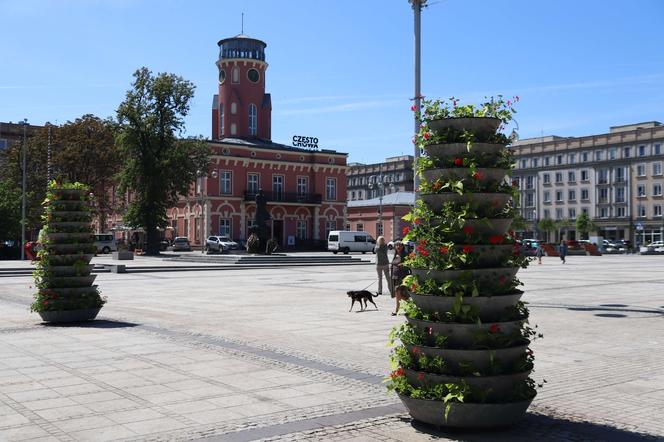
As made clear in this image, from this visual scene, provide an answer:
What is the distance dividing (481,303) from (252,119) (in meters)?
67.6

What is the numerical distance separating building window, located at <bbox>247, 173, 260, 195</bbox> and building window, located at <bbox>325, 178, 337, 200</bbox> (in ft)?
27.0

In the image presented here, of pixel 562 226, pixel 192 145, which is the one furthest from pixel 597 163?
pixel 192 145

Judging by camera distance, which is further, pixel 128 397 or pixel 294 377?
pixel 294 377

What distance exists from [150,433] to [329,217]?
66.2 meters

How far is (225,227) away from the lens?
2552 inches

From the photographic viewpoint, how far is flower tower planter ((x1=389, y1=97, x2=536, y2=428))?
18.5 feet

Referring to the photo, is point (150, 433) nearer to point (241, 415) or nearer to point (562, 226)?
point (241, 415)

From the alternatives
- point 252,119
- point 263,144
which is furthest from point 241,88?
point 263,144

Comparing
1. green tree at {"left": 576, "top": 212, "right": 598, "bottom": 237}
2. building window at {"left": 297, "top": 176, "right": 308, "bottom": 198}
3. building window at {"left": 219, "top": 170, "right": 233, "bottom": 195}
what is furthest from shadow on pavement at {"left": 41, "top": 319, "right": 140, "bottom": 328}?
green tree at {"left": 576, "top": 212, "right": 598, "bottom": 237}

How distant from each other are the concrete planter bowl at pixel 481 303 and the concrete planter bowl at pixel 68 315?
922 cm

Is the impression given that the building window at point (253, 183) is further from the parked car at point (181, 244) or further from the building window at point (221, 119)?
the parked car at point (181, 244)

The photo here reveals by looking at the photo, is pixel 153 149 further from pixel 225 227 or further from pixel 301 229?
pixel 301 229

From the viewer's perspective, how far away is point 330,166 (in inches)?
2840

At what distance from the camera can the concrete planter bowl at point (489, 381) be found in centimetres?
557
